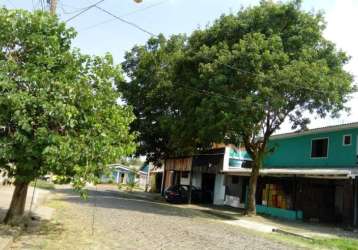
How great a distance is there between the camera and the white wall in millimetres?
34938

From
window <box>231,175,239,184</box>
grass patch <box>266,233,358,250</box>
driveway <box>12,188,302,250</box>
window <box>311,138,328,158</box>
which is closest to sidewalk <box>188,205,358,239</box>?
grass patch <box>266,233,358,250</box>

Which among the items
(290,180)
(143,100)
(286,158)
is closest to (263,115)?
(290,180)

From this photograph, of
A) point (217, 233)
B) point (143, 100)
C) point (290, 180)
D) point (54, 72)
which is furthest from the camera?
point (143, 100)

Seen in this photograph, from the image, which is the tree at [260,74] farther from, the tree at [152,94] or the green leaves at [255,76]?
the tree at [152,94]

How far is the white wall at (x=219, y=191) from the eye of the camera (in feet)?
115

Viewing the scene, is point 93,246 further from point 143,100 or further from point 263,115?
point 143,100

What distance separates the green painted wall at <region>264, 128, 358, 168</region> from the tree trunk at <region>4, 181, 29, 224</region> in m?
15.9

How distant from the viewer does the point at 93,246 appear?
34.8 ft

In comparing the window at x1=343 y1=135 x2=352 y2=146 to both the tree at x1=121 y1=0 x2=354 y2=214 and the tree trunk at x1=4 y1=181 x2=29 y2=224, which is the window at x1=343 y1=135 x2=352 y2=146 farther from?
the tree trunk at x1=4 y1=181 x2=29 y2=224

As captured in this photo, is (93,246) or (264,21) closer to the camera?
(93,246)

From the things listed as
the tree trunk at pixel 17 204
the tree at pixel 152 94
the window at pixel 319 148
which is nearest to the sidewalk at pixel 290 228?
the window at pixel 319 148

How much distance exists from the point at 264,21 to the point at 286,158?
36.4 feet

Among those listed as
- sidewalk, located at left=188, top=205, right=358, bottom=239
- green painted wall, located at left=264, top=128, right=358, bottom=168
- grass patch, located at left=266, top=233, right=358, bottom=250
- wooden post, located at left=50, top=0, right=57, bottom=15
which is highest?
wooden post, located at left=50, top=0, right=57, bottom=15

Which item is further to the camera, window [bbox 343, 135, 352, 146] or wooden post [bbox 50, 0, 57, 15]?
window [bbox 343, 135, 352, 146]
